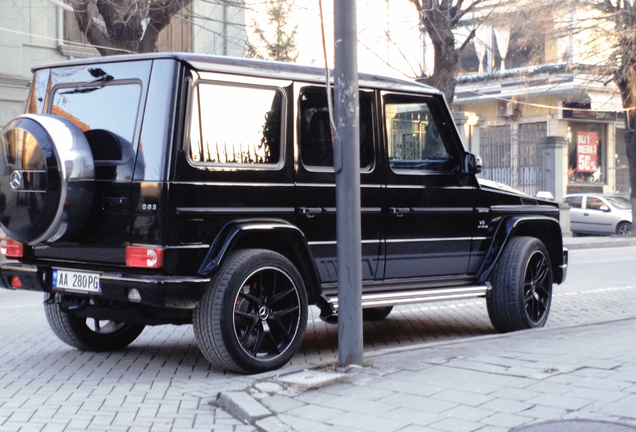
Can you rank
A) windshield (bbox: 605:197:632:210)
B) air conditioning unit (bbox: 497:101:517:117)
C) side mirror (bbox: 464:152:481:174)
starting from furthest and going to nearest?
air conditioning unit (bbox: 497:101:517:117) < windshield (bbox: 605:197:632:210) < side mirror (bbox: 464:152:481:174)

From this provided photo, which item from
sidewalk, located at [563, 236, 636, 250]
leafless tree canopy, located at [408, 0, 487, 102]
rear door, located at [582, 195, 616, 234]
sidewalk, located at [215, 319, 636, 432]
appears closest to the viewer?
sidewalk, located at [215, 319, 636, 432]

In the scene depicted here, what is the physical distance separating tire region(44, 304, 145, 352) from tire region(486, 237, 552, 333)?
3105 millimetres

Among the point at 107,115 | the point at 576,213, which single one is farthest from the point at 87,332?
the point at 576,213

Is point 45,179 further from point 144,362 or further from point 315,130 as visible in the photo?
point 315,130

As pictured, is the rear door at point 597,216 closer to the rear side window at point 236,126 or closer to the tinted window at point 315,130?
the tinted window at point 315,130

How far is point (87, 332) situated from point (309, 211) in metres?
2.09

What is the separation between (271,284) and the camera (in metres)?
6.04

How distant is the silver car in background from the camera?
27344 millimetres

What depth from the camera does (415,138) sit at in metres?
7.34

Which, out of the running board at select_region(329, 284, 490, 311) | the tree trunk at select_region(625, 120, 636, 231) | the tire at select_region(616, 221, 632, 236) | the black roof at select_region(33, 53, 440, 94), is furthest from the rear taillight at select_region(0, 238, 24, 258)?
the tire at select_region(616, 221, 632, 236)

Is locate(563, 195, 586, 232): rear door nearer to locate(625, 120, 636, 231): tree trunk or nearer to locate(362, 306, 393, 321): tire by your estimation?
locate(625, 120, 636, 231): tree trunk

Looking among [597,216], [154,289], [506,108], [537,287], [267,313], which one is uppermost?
[506,108]

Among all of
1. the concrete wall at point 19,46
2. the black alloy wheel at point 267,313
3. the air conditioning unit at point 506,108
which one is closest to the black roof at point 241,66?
the black alloy wheel at point 267,313

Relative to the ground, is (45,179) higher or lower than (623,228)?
higher
